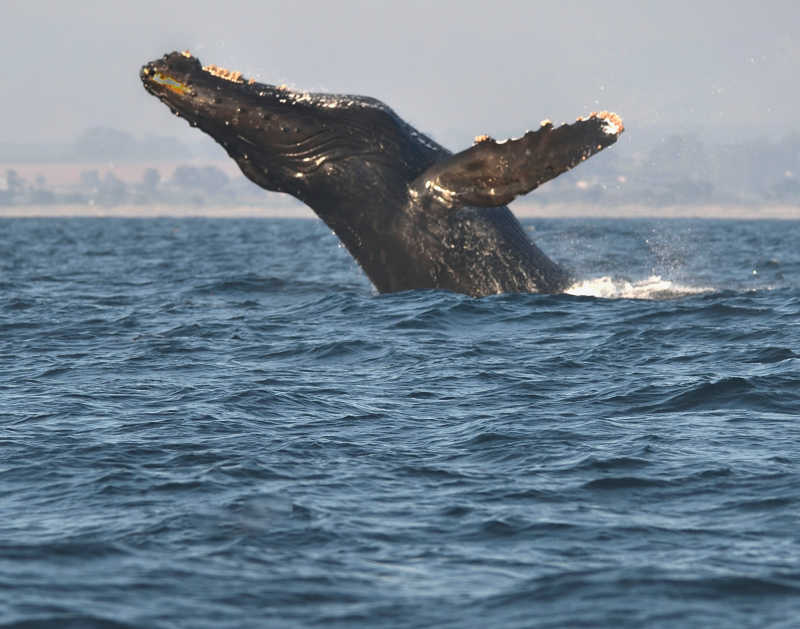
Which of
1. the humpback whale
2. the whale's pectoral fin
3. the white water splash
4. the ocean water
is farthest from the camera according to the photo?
the white water splash

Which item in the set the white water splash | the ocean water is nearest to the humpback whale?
the ocean water

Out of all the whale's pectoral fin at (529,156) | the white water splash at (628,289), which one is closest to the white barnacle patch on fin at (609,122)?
the whale's pectoral fin at (529,156)

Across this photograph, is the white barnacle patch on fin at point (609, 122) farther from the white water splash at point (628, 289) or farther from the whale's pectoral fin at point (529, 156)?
the white water splash at point (628, 289)

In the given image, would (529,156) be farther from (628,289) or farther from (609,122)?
(628,289)

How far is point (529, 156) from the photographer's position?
1544cm

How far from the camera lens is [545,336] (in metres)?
17.8

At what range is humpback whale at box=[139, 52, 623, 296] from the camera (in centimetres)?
1675

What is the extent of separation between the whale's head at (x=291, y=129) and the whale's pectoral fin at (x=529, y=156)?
4.84ft

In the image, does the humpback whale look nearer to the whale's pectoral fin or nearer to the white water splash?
the whale's pectoral fin

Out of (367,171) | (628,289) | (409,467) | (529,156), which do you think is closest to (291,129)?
(367,171)

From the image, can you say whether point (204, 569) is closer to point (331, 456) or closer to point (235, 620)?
point (235, 620)

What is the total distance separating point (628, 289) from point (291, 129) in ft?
29.2

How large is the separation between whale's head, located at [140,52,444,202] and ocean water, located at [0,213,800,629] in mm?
2235

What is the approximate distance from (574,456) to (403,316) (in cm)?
801
